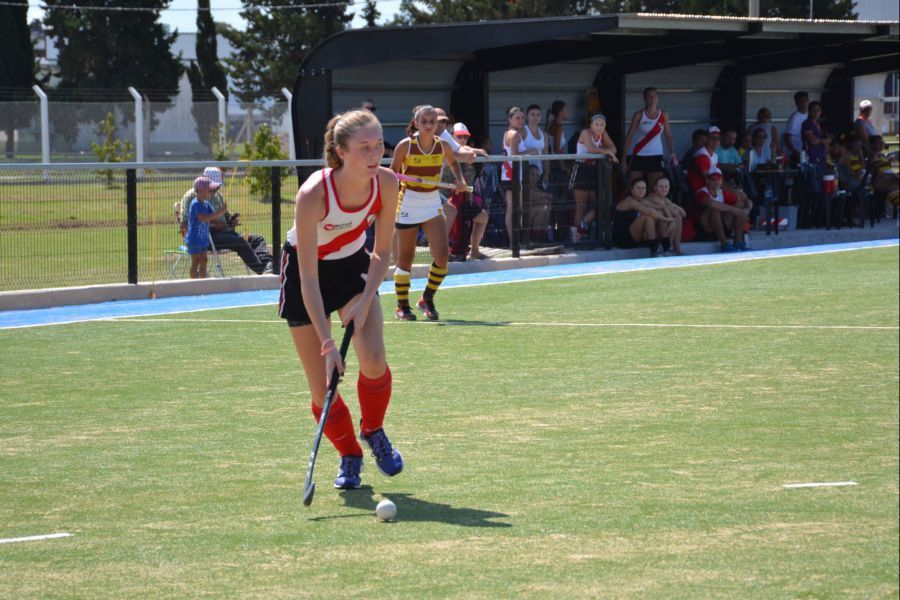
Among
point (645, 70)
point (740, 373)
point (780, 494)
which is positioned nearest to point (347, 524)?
point (780, 494)

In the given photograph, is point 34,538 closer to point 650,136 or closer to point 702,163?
point 650,136

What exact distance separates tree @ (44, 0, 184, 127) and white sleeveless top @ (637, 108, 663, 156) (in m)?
42.8

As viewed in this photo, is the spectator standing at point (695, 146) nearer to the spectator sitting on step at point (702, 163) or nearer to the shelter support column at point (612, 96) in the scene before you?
the spectator sitting on step at point (702, 163)

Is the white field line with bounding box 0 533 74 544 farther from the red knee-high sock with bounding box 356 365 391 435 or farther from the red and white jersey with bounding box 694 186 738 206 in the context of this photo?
the red and white jersey with bounding box 694 186 738 206

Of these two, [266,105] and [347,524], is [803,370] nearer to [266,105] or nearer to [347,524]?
[347,524]

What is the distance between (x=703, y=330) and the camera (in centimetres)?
1156

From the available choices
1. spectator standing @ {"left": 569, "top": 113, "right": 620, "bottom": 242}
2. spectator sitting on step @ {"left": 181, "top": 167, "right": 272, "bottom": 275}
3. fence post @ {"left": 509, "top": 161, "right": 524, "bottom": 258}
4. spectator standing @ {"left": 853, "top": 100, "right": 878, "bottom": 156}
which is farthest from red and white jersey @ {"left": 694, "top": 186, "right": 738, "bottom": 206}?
spectator sitting on step @ {"left": 181, "top": 167, "right": 272, "bottom": 275}

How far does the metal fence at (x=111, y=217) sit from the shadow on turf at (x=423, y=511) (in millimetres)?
9151

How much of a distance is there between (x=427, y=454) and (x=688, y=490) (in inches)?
61.2

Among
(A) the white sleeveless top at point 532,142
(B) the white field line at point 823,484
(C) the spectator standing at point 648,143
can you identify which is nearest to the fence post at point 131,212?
(A) the white sleeveless top at point 532,142

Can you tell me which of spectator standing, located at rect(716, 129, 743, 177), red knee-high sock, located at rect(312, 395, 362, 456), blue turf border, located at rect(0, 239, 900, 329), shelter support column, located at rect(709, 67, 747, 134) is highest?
shelter support column, located at rect(709, 67, 747, 134)

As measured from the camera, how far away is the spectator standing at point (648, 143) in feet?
65.2

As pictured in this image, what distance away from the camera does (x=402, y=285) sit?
41.5 feet

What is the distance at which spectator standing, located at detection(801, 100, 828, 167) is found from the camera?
22.7 metres
